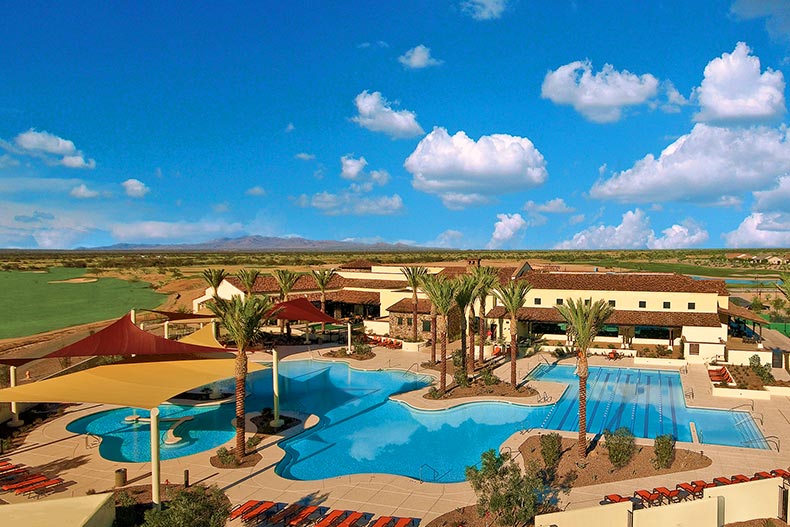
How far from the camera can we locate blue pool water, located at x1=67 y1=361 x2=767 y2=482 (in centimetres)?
2139

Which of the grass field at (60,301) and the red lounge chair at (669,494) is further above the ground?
the grass field at (60,301)

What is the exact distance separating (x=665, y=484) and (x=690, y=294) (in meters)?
26.2

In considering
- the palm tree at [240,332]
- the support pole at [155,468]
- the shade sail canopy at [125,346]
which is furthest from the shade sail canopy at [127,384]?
the palm tree at [240,332]

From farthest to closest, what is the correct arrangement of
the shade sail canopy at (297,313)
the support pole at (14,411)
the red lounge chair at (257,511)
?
1. the shade sail canopy at (297,313)
2. the support pole at (14,411)
3. the red lounge chair at (257,511)

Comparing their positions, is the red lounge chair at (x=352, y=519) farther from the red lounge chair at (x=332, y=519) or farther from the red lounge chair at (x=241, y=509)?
the red lounge chair at (x=241, y=509)

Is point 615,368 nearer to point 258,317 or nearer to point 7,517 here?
point 258,317

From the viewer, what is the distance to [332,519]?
15297mm

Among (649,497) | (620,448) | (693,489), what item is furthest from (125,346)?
(693,489)

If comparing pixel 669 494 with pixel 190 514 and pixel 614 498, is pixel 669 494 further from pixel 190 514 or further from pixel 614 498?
pixel 190 514

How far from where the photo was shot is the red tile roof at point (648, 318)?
3781 cm

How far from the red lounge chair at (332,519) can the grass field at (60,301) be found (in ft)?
154

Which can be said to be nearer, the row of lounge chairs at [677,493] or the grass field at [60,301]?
the row of lounge chairs at [677,493]

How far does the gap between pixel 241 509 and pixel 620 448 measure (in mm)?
13680

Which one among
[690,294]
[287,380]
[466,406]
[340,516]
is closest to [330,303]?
[287,380]
